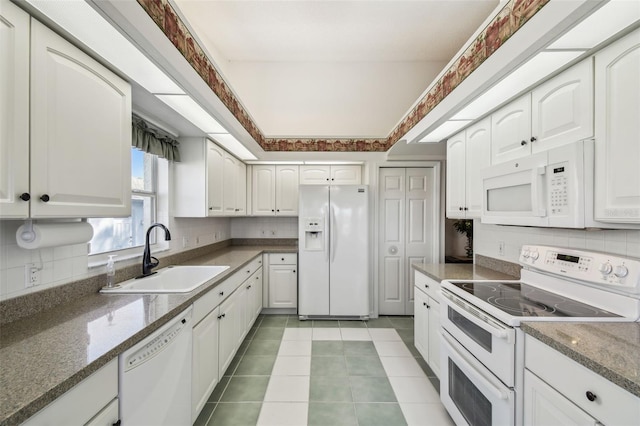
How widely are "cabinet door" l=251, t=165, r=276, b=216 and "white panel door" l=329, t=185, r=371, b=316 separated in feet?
3.11

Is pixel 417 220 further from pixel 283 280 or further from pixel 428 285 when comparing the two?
pixel 283 280

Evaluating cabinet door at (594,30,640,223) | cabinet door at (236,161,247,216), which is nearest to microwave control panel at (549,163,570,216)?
cabinet door at (594,30,640,223)

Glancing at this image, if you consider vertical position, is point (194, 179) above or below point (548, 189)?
above

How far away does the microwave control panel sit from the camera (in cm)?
126

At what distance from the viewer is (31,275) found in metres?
1.23

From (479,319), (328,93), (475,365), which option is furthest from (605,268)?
(328,93)

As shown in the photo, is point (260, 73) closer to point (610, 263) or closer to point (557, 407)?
point (610, 263)

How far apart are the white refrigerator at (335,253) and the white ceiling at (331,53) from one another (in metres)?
1.08

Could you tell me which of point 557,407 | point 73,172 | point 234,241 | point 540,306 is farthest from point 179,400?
point 234,241

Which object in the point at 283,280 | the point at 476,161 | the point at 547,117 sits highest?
the point at 547,117

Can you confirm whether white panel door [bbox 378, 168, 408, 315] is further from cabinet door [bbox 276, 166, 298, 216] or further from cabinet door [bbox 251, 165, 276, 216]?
cabinet door [bbox 251, 165, 276, 216]

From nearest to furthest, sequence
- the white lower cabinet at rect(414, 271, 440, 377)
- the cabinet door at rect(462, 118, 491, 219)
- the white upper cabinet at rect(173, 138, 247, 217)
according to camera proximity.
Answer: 1. the cabinet door at rect(462, 118, 491, 219)
2. the white lower cabinet at rect(414, 271, 440, 377)
3. the white upper cabinet at rect(173, 138, 247, 217)

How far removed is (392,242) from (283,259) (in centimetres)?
150

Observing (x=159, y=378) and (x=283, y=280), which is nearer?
(x=159, y=378)
